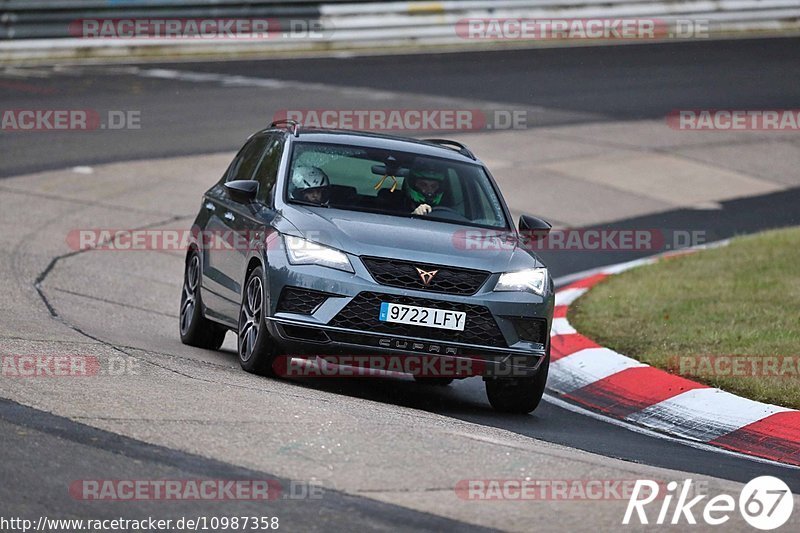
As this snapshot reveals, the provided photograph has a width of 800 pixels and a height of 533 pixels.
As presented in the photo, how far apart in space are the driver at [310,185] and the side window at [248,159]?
2.83ft

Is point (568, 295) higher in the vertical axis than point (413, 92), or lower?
lower

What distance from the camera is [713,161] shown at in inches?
847

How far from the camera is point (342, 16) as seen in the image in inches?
1147

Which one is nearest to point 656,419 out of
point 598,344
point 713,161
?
point 598,344

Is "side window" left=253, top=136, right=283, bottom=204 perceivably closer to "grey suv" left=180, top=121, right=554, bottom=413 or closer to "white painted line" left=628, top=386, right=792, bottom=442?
"grey suv" left=180, top=121, right=554, bottom=413

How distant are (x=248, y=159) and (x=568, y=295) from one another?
3.95 metres

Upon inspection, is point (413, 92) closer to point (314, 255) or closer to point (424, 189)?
point (424, 189)

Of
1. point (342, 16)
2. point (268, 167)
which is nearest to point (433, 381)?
point (268, 167)

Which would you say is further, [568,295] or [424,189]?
[568,295]

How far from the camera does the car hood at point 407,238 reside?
28.7 ft

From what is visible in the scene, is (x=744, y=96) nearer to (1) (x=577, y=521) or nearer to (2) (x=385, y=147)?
(2) (x=385, y=147)

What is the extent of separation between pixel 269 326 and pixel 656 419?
101 inches

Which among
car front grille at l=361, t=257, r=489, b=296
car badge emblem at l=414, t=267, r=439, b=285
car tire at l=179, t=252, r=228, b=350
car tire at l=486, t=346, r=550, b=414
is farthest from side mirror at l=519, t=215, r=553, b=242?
car tire at l=179, t=252, r=228, b=350

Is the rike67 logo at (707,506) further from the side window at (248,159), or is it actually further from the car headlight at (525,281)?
the side window at (248,159)
